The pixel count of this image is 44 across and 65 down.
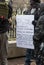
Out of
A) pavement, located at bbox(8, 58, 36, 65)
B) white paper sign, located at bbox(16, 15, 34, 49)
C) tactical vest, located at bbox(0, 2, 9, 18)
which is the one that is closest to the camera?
tactical vest, located at bbox(0, 2, 9, 18)

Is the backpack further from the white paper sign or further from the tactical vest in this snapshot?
the white paper sign

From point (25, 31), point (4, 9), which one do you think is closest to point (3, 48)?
point (25, 31)

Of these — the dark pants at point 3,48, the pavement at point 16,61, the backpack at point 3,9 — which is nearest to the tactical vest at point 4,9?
the backpack at point 3,9

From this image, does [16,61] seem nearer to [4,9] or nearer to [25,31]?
[25,31]

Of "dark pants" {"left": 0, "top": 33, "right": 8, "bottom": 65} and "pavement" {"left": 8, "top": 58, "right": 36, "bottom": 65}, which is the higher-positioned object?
"dark pants" {"left": 0, "top": 33, "right": 8, "bottom": 65}

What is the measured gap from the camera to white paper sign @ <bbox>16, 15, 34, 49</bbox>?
14.8 ft

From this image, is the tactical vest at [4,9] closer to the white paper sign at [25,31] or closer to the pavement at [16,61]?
the white paper sign at [25,31]

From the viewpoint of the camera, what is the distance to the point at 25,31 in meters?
4.58

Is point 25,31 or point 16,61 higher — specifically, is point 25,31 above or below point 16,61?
above

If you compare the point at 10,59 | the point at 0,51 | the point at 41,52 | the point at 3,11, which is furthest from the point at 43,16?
the point at 10,59

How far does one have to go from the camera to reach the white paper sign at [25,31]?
14.8 ft

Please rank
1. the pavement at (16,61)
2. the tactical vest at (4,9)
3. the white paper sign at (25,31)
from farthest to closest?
the pavement at (16,61), the white paper sign at (25,31), the tactical vest at (4,9)

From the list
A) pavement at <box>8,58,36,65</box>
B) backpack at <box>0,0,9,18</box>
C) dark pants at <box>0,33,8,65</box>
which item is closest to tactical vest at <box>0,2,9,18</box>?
backpack at <box>0,0,9,18</box>

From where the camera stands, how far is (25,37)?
4.59 meters
